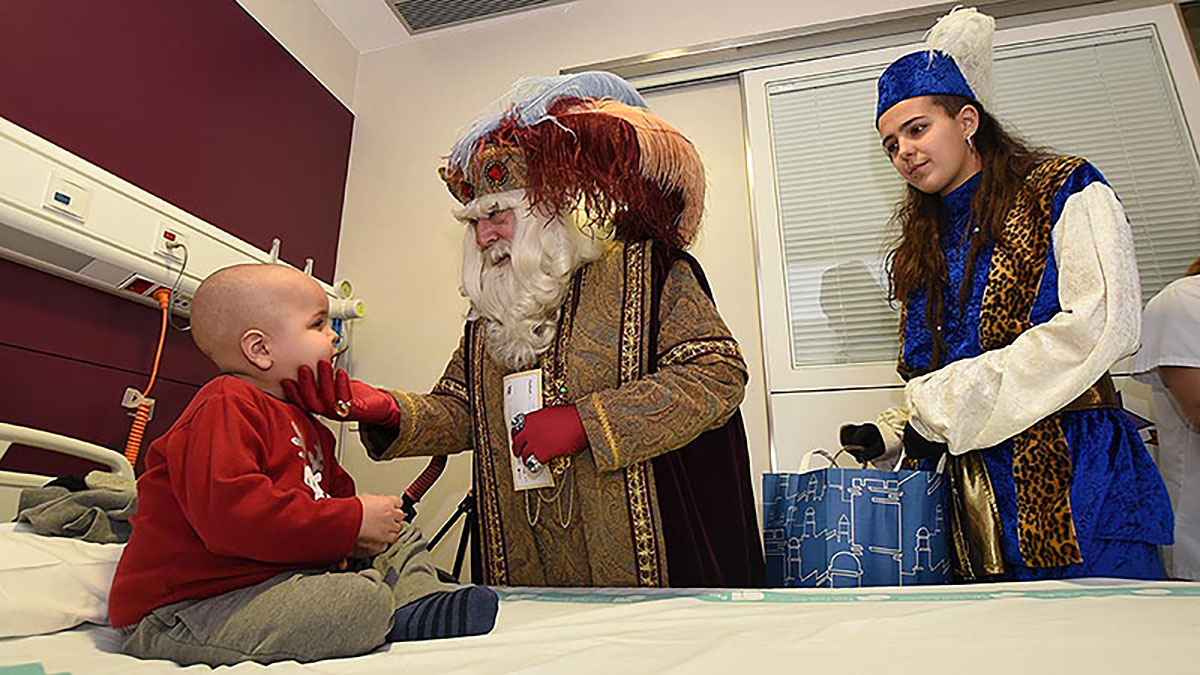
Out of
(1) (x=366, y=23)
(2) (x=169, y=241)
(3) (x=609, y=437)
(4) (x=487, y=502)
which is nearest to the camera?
(3) (x=609, y=437)

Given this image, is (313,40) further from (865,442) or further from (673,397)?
(865,442)

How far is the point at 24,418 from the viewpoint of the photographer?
4.84 feet

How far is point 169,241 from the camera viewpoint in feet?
5.72

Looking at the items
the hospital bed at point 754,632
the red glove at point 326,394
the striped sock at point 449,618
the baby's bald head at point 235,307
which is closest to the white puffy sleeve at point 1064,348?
the hospital bed at point 754,632

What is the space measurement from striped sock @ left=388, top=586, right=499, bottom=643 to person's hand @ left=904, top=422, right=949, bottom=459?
1035 mm

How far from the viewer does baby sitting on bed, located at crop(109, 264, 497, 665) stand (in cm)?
78

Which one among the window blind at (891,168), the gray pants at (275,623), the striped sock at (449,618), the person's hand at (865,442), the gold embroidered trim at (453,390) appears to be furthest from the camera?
the window blind at (891,168)

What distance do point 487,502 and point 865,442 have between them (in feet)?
3.06

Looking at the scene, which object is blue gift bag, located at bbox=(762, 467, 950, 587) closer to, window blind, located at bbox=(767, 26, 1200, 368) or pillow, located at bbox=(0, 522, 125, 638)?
window blind, located at bbox=(767, 26, 1200, 368)

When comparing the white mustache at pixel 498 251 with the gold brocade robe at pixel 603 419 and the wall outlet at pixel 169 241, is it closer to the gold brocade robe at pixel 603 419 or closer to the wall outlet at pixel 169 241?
the gold brocade robe at pixel 603 419

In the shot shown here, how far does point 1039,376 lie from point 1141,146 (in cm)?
128

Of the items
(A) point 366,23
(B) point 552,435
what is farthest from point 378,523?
(A) point 366,23

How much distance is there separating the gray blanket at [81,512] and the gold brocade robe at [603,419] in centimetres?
45

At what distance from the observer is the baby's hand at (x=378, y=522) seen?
3.10 ft
